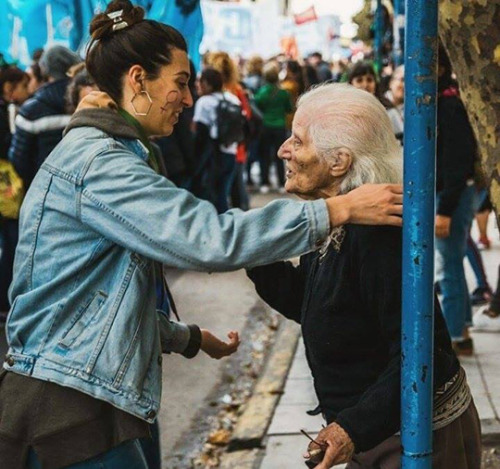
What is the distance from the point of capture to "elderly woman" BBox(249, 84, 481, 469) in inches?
98.5

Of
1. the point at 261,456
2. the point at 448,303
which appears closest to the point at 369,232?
the point at 261,456

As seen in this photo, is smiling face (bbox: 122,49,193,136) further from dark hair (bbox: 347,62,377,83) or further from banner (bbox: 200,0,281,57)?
banner (bbox: 200,0,281,57)

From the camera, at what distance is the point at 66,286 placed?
253cm

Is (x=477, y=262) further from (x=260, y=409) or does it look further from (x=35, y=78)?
(x=35, y=78)

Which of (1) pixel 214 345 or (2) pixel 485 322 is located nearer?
(1) pixel 214 345

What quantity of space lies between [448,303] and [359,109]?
4.12m

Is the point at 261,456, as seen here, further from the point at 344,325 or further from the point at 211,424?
the point at 344,325

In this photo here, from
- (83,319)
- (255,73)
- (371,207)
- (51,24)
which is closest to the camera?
(371,207)

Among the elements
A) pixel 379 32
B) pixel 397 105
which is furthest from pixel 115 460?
pixel 379 32

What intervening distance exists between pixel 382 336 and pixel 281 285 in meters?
0.55

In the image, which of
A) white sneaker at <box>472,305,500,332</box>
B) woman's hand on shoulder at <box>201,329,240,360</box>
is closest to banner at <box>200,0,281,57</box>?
white sneaker at <box>472,305,500,332</box>

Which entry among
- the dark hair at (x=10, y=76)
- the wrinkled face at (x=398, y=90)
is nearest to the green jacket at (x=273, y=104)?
the dark hair at (x=10, y=76)

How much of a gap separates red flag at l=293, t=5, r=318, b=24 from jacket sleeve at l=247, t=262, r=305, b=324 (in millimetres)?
23840

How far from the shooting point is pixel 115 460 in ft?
8.58
